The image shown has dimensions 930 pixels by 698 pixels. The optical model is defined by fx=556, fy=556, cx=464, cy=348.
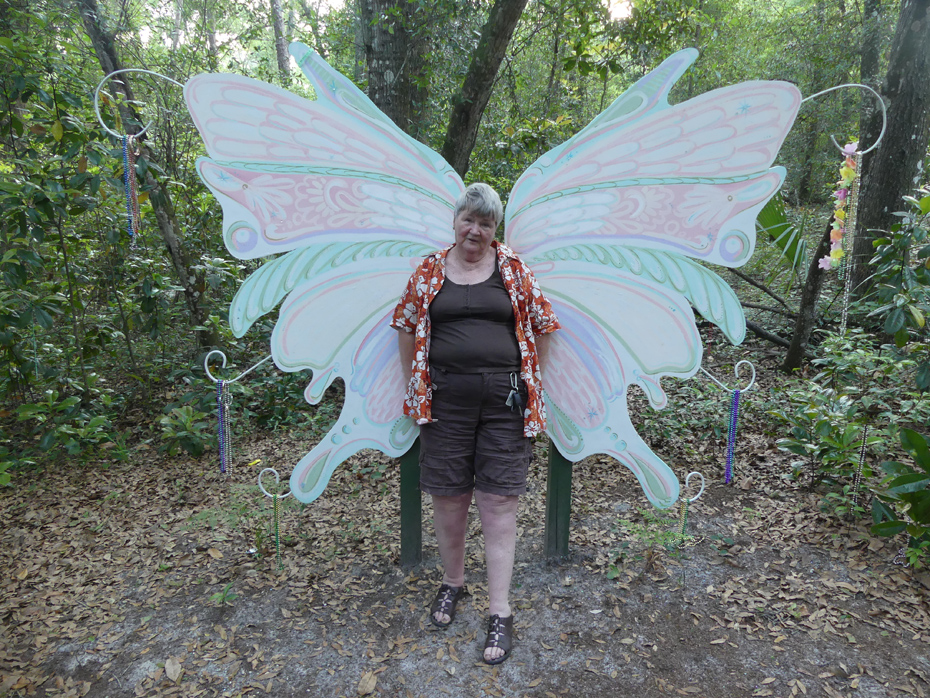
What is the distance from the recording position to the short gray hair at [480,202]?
2.06 m

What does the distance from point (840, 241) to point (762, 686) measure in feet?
5.75

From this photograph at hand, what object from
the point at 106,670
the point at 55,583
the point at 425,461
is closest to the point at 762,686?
the point at 425,461

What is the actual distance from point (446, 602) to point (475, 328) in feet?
4.06

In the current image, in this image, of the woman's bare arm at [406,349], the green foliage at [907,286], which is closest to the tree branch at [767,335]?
the green foliage at [907,286]

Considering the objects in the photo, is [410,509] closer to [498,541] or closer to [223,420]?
[498,541]

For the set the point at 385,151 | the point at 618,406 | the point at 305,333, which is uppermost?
the point at 385,151

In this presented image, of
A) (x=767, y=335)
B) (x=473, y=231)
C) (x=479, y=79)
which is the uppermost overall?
(x=479, y=79)

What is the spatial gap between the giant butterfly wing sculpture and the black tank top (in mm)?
302

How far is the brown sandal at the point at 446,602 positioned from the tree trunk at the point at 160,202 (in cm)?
279

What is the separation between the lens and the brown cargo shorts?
84.4 inches

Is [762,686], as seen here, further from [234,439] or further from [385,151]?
[234,439]

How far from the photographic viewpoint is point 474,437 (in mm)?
2236

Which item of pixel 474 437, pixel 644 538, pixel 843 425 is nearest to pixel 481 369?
pixel 474 437

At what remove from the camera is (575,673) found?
216cm
